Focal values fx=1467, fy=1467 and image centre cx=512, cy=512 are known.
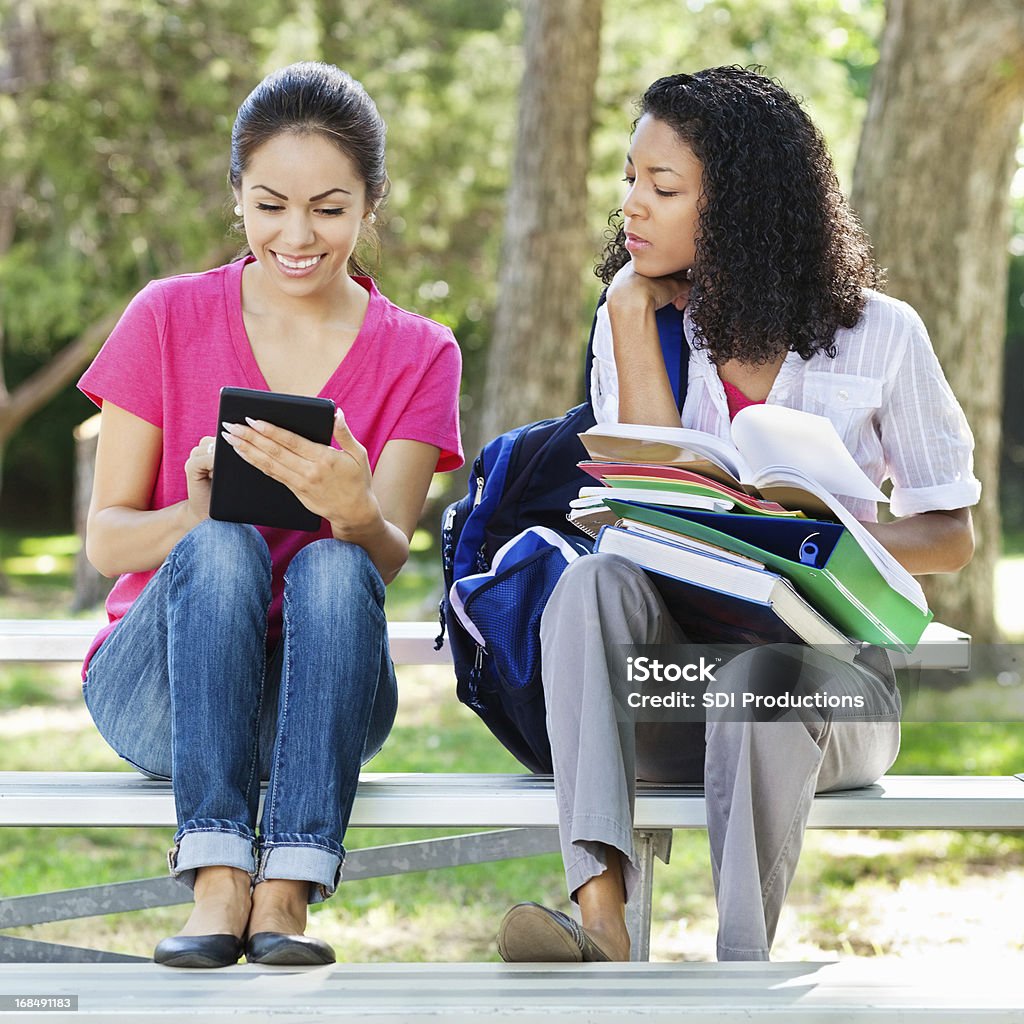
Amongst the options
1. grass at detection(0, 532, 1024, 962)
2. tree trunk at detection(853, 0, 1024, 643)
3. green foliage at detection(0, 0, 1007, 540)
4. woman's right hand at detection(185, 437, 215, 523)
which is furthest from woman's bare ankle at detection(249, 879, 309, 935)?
green foliage at detection(0, 0, 1007, 540)

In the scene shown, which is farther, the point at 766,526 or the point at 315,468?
the point at 315,468

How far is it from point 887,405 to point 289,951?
133 centimetres

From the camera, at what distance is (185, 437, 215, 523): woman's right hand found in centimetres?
238

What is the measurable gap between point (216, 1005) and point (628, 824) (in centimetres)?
63

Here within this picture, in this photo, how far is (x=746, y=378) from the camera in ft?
8.43

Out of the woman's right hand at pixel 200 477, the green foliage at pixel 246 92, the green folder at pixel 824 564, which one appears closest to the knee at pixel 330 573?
the woman's right hand at pixel 200 477

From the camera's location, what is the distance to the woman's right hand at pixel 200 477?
238 cm

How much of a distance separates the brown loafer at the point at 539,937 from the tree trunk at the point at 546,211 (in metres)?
6.49

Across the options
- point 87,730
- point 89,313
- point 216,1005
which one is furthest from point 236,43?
point 216,1005

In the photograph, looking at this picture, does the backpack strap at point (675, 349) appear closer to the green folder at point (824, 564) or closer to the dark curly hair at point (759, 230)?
the dark curly hair at point (759, 230)

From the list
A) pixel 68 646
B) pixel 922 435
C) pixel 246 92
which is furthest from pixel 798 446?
pixel 246 92

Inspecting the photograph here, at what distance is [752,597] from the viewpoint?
2.05 meters

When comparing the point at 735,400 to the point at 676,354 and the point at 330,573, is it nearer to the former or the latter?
the point at 676,354

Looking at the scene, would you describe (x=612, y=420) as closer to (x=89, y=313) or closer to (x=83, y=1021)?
(x=83, y=1021)
